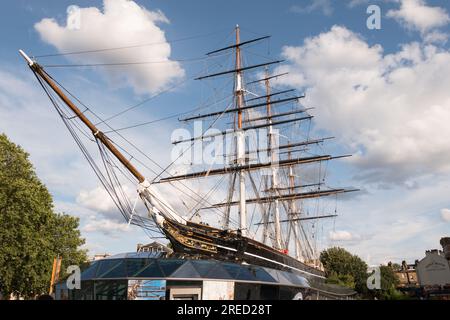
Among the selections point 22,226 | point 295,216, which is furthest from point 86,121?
point 295,216

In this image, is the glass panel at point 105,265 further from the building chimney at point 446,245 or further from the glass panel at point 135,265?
the building chimney at point 446,245

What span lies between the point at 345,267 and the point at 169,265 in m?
60.2

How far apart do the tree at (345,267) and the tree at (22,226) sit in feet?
158

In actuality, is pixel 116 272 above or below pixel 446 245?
below

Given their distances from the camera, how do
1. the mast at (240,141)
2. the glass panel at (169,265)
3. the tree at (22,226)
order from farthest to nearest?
the mast at (240,141)
the tree at (22,226)
the glass panel at (169,265)

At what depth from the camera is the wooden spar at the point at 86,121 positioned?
57.9ft

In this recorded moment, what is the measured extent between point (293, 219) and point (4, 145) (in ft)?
151

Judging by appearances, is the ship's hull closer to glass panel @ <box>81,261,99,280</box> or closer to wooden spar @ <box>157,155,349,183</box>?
glass panel @ <box>81,261,99,280</box>

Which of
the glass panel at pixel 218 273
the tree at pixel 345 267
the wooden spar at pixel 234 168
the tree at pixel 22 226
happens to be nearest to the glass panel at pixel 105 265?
the glass panel at pixel 218 273

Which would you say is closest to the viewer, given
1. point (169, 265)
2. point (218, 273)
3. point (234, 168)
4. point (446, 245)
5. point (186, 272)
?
point (186, 272)

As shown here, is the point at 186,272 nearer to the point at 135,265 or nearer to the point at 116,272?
the point at 135,265

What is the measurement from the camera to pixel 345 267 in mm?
64812

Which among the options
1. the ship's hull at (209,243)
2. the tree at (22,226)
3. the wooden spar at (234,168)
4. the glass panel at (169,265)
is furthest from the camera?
the wooden spar at (234,168)

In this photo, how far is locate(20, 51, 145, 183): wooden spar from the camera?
57.9ft
